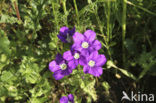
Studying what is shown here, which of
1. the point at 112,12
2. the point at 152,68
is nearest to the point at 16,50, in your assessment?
the point at 112,12

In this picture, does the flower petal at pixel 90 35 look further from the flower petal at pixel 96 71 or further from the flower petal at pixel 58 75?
the flower petal at pixel 58 75

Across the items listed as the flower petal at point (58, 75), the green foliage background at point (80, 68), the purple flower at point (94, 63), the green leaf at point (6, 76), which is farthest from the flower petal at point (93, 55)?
the green leaf at point (6, 76)

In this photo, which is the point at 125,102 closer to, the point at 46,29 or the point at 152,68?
the point at 152,68

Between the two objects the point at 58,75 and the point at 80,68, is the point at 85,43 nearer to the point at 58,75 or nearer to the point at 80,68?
the point at 80,68

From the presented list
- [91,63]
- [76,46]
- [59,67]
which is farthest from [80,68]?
[76,46]

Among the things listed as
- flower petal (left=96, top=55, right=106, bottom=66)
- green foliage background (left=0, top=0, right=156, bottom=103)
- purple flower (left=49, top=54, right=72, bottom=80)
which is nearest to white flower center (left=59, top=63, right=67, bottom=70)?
purple flower (left=49, top=54, right=72, bottom=80)

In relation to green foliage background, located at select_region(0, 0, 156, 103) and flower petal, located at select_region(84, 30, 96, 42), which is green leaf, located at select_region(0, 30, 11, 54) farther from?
flower petal, located at select_region(84, 30, 96, 42)
